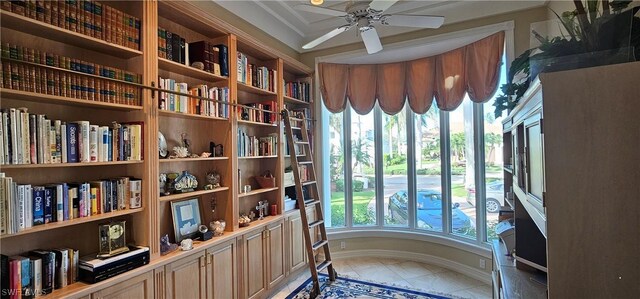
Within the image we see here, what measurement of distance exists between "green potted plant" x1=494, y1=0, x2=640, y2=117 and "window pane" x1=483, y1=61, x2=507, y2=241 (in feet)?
7.32

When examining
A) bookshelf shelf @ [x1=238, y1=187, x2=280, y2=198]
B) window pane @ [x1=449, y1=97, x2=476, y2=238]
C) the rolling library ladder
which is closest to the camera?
bookshelf shelf @ [x1=238, y1=187, x2=280, y2=198]

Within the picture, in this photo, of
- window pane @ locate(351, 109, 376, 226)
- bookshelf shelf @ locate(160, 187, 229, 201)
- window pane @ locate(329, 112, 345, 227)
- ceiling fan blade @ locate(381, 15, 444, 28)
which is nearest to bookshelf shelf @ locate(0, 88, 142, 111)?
bookshelf shelf @ locate(160, 187, 229, 201)

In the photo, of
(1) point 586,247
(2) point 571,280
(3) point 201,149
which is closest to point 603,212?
(1) point 586,247

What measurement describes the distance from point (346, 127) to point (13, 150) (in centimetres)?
354

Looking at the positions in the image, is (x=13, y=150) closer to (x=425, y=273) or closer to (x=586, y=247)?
(x=586, y=247)

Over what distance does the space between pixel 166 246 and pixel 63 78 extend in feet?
4.13

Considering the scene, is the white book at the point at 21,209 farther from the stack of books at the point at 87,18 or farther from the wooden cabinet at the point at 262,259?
the wooden cabinet at the point at 262,259

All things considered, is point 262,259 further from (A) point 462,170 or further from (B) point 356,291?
(A) point 462,170

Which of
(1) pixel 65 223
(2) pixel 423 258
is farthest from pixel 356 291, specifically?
(1) pixel 65 223

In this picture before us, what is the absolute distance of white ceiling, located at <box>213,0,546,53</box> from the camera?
3.05m

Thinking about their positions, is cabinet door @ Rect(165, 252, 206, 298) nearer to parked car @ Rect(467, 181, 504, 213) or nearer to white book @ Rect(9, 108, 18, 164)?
white book @ Rect(9, 108, 18, 164)

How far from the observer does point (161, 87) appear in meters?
2.11

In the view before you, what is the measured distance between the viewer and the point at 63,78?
1.62m

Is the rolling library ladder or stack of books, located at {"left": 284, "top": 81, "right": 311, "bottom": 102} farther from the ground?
stack of books, located at {"left": 284, "top": 81, "right": 311, "bottom": 102}
